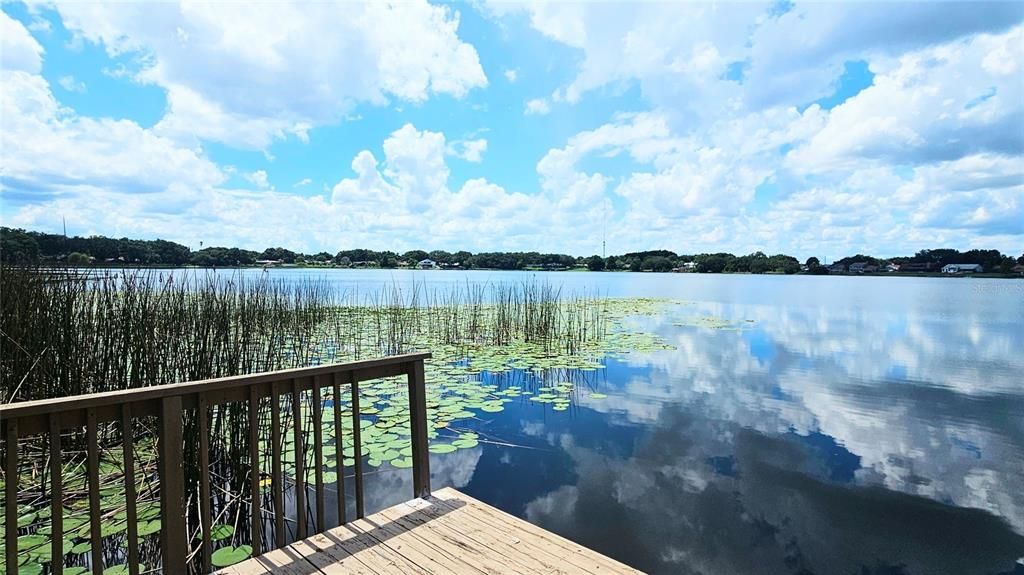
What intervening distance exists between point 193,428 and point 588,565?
2.48 metres

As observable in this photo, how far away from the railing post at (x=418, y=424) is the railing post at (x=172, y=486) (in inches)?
38.7

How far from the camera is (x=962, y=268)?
52812 mm

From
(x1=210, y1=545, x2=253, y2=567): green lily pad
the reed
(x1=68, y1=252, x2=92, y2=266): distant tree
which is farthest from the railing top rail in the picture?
(x1=68, y1=252, x2=92, y2=266): distant tree

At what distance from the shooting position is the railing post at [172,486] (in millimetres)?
1733

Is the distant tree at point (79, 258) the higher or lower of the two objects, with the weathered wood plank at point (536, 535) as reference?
higher

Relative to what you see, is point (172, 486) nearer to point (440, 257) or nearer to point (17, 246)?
point (17, 246)

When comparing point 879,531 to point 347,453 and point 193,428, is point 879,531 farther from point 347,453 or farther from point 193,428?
point 193,428

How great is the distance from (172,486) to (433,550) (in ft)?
3.45

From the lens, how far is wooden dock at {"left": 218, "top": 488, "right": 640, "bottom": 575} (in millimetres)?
1991

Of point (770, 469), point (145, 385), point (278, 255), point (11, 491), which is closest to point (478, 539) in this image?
point (11, 491)

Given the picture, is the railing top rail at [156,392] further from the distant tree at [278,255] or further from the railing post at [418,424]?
the distant tree at [278,255]

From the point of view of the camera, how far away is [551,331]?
10664 millimetres

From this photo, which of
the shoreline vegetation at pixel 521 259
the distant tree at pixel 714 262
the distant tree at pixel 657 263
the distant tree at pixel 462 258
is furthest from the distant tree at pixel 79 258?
the distant tree at pixel 657 263

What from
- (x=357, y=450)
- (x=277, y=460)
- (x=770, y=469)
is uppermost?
(x=277, y=460)
